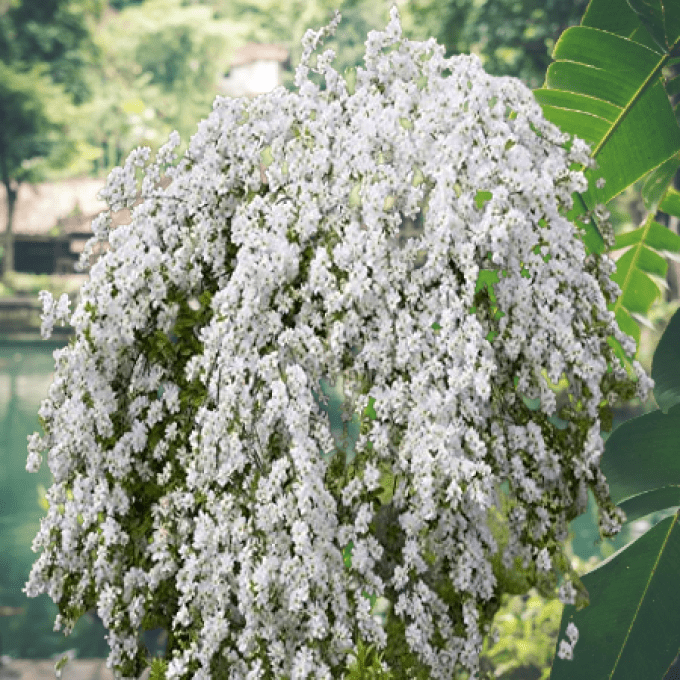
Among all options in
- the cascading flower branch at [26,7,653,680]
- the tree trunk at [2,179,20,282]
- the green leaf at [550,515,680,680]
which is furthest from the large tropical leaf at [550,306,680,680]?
the tree trunk at [2,179,20,282]

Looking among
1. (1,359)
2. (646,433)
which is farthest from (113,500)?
(1,359)

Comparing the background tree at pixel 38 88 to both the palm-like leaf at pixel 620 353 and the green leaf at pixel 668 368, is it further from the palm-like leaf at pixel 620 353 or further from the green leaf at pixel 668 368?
the green leaf at pixel 668 368

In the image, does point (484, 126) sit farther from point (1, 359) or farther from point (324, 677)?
point (1, 359)

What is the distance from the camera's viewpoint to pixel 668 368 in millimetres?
2707

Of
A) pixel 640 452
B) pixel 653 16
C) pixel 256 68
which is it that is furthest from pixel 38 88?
pixel 640 452

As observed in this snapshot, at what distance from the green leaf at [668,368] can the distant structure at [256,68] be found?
110 feet

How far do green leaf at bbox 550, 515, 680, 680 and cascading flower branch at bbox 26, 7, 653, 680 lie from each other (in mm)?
660

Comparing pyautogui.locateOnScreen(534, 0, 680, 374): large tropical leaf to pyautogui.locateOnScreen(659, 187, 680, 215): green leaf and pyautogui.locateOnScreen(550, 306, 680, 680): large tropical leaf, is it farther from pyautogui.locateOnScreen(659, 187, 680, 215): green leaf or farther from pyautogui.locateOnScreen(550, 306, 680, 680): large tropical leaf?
pyautogui.locateOnScreen(550, 306, 680, 680): large tropical leaf

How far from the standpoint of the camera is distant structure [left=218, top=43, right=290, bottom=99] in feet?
115

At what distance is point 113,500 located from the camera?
6.72 feet

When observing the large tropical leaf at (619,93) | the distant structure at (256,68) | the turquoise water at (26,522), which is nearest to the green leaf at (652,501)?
the turquoise water at (26,522)

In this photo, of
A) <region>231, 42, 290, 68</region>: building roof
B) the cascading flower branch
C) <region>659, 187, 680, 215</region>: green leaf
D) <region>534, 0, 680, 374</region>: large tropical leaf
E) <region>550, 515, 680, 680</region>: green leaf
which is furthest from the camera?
<region>231, 42, 290, 68</region>: building roof

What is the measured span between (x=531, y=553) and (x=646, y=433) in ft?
2.83

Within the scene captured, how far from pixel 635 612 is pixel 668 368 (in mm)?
830
